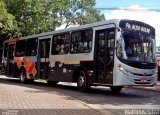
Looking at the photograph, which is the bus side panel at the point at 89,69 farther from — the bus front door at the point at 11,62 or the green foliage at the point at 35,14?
the green foliage at the point at 35,14

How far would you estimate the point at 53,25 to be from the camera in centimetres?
4047

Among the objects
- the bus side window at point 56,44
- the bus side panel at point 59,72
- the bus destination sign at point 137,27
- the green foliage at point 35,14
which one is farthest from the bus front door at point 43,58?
the green foliage at point 35,14

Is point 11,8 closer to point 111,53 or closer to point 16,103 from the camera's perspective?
point 111,53

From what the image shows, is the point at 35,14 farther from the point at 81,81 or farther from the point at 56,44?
the point at 81,81

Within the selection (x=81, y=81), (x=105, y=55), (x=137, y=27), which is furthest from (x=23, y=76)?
(x=137, y=27)

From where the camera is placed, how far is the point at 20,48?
89.4ft

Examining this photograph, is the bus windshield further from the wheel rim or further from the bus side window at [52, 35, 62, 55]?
the bus side window at [52, 35, 62, 55]

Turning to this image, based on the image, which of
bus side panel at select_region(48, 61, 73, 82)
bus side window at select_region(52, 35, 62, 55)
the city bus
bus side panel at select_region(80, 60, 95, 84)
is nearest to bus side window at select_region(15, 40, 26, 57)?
the city bus

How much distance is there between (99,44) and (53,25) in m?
22.5

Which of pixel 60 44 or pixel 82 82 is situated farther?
pixel 60 44

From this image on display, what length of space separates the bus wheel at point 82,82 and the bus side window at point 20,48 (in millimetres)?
7865

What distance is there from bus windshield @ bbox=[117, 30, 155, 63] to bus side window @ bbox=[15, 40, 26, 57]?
10.7 metres

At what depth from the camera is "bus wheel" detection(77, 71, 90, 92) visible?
19.1 metres

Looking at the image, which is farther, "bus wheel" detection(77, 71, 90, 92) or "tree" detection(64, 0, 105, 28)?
"tree" detection(64, 0, 105, 28)
